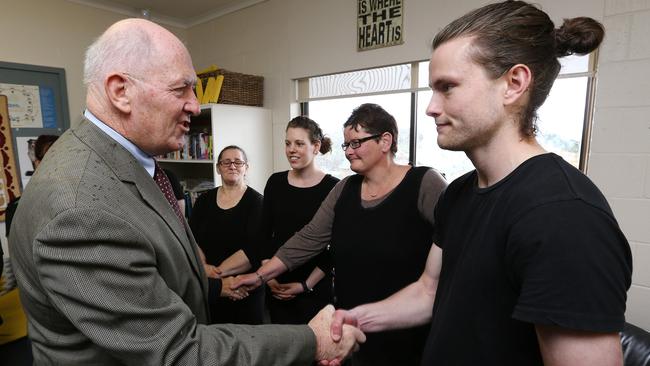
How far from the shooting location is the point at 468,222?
0.89 m

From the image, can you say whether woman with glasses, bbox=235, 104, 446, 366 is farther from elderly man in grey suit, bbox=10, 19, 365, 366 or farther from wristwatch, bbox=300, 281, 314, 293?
elderly man in grey suit, bbox=10, 19, 365, 366

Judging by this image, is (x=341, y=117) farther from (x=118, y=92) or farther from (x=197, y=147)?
(x=118, y=92)

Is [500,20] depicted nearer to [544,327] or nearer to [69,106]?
[544,327]

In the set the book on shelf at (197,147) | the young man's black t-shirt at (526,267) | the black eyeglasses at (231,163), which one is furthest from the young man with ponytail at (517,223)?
the book on shelf at (197,147)

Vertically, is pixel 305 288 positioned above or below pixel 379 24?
below

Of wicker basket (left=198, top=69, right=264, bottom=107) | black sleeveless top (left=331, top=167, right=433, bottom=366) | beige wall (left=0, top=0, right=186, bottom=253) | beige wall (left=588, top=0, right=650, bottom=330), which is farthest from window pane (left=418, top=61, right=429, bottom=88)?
beige wall (left=0, top=0, right=186, bottom=253)

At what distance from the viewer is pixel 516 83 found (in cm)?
81

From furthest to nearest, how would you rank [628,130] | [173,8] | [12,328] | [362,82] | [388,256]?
[173,8] < [362,82] < [12,328] < [628,130] < [388,256]

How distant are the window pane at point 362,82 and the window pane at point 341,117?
0.07m

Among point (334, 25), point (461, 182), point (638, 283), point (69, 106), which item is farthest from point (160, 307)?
point (69, 106)

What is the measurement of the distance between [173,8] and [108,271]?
12.7ft

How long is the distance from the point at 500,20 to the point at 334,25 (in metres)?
2.47

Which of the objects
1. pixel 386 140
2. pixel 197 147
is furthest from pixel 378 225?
pixel 197 147

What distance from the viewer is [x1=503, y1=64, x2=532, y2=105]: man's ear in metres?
0.80
